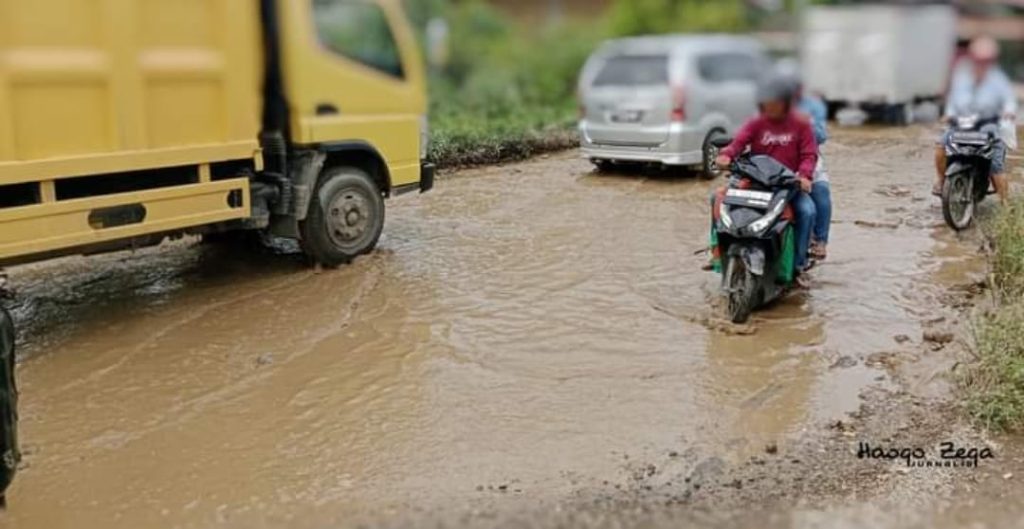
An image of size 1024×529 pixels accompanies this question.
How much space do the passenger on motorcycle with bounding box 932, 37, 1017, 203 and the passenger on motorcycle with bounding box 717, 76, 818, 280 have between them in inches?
35.1

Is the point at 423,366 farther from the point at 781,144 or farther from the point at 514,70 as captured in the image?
the point at 514,70

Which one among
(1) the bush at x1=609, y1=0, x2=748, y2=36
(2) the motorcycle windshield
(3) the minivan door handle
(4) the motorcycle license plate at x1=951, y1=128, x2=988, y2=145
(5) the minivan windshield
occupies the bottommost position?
(2) the motorcycle windshield

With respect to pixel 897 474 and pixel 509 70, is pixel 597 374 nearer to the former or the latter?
pixel 897 474

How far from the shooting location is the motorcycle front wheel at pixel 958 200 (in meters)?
8.45

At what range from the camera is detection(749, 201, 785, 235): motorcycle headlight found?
6.07 metres

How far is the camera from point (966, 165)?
848cm

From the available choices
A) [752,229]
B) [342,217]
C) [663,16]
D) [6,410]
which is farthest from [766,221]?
[663,16]

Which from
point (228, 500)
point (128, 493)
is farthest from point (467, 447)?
point (128, 493)

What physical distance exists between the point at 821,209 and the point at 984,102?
2060 mm

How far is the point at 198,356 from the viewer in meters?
5.99

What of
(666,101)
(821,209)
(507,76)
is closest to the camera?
(821,209)

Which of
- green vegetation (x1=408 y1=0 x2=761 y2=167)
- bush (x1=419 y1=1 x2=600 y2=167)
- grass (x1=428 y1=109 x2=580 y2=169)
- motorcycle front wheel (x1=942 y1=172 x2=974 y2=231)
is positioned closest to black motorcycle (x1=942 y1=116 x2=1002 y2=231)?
motorcycle front wheel (x1=942 y1=172 x2=974 y2=231)

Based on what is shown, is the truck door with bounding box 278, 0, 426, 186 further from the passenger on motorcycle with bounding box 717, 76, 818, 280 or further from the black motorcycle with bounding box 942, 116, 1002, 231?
the black motorcycle with bounding box 942, 116, 1002, 231

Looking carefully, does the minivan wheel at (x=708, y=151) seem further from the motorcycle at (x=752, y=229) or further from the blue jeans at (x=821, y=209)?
the motorcycle at (x=752, y=229)
